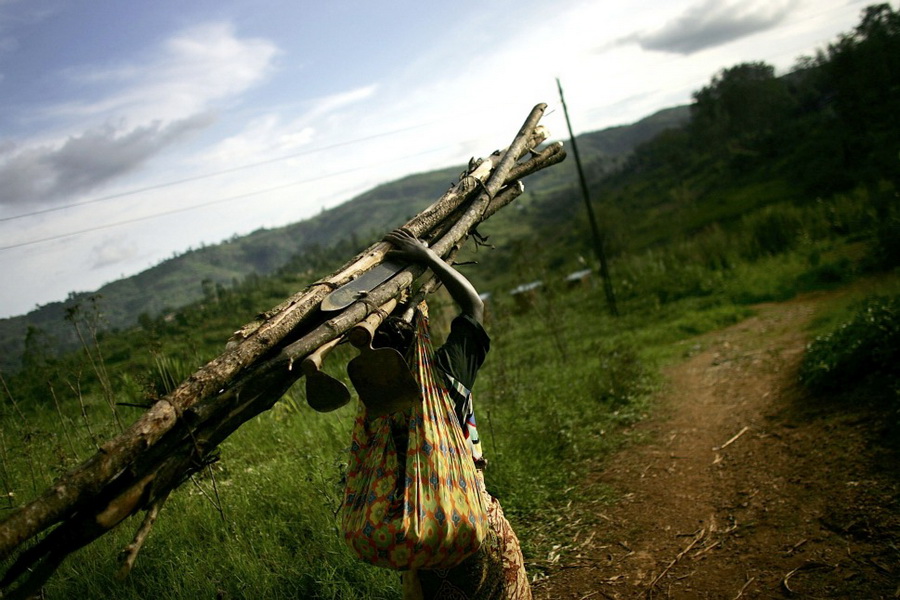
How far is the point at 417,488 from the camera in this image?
2146 mm

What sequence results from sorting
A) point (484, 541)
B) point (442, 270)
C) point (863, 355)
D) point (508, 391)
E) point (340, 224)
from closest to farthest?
1. point (484, 541)
2. point (442, 270)
3. point (863, 355)
4. point (508, 391)
5. point (340, 224)

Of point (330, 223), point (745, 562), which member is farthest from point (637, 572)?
point (330, 223)

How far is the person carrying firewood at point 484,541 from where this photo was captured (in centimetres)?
256

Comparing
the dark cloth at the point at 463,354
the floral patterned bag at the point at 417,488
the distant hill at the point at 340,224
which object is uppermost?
the distant hill at the point at 340,224

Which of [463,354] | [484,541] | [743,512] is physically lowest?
[743,512]

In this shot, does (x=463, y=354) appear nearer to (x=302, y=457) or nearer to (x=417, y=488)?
(x=417, y=488)

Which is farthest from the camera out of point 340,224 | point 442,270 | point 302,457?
point 340,224

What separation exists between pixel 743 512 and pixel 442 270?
10.2 feet

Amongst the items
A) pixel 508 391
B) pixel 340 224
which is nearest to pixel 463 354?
pixel 508 391

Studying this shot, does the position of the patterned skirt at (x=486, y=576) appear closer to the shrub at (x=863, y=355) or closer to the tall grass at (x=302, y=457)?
the tall grass at (x=302, y=457)

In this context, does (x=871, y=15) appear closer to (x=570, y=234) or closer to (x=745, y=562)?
(x=570, y=234)

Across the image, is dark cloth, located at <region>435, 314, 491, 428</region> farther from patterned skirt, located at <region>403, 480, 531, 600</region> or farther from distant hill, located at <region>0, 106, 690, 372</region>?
distant hill, located at <region>0, 106, 690, 372</region>

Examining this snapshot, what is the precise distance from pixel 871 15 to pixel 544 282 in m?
40.7

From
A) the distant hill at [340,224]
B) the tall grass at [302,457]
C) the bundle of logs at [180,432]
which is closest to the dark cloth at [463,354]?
the bundle of logs at [180,432]
